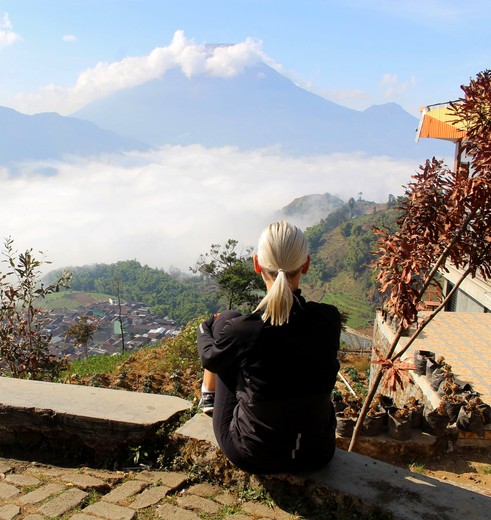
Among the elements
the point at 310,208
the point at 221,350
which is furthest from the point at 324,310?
the point at 310,208

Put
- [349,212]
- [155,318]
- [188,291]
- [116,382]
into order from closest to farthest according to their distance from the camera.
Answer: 1. [116,382]
2. [155,318]
3. [188,291]
4. [349,212]

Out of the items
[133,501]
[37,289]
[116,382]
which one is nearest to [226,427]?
[133,501]

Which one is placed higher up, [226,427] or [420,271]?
[420,271]

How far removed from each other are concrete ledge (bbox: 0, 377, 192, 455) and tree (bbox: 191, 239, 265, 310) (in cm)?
1625

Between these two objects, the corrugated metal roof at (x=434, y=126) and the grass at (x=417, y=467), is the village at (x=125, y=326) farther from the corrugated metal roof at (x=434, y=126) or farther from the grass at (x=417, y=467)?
the grass at (x=417, y=467)

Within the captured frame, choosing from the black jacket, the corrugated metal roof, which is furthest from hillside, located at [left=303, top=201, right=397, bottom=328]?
the black jacket

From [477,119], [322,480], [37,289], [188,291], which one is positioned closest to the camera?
[322,480]

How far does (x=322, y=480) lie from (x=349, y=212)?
316 feet

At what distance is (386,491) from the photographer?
248 centimetres

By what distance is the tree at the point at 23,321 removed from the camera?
277 inches

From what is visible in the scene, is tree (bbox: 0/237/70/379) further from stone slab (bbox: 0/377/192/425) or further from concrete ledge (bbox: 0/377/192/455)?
concrete ledge (bbox: 0/377/192/455)

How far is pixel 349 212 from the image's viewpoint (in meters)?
96.7

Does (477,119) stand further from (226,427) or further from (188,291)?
(188,291)

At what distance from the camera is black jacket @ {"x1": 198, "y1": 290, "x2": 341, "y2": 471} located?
94.3 inches
